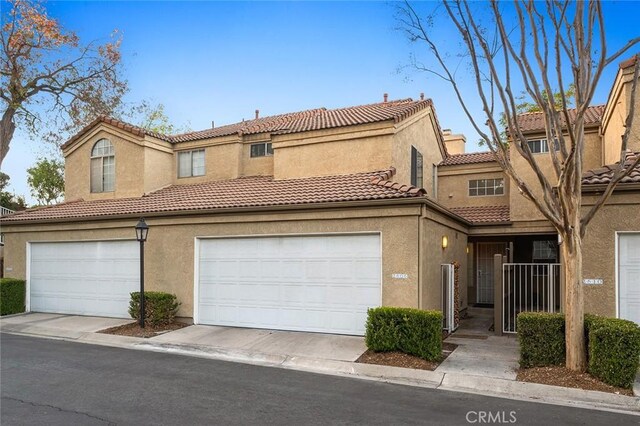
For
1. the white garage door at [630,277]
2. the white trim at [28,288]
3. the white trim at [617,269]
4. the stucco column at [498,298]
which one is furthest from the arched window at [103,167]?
the white garage door at [630,277]

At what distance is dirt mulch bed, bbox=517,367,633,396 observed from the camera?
7105 millimetres

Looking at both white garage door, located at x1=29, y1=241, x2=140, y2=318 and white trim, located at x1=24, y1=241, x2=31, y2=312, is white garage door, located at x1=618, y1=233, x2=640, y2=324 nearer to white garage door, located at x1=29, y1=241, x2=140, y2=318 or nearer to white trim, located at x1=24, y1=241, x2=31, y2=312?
white garage door, located at x1=29, y1=241, x2=140, y2=318

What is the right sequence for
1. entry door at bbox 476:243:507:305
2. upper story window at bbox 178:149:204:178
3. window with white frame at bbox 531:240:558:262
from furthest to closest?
entry door at bbox 476:243:507:305 < upper story window at bbox 178:149:204:178 < window with white frame at bbox 531:240:558:262

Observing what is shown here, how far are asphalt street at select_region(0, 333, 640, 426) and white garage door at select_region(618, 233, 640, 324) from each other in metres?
3.68

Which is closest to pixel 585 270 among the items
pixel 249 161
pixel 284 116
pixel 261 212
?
pixel 261 212

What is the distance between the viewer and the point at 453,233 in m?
14.2

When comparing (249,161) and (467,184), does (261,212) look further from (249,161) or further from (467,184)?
(467,184)

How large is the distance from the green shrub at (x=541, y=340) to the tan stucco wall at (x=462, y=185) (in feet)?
35.3

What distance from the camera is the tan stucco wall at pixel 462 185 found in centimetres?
1850

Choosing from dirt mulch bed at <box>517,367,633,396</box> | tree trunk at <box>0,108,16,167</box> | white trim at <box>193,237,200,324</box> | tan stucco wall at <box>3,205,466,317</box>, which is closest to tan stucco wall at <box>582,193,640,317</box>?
dirt mulch bed at <box>517,367,633,396</box>

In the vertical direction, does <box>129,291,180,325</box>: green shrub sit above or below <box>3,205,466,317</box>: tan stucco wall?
below

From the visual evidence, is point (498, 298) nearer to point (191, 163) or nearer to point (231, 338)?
point (231, 338)

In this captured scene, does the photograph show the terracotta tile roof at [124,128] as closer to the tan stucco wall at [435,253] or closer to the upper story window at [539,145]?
the tan stucco wall at [435,253]

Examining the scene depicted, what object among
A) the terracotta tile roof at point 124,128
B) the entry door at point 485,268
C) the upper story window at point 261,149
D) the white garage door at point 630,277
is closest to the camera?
the white garage door at point 630,277
